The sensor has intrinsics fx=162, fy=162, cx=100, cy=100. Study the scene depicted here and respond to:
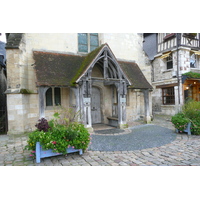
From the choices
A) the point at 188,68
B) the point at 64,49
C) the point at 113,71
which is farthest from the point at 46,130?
the point at 188,68

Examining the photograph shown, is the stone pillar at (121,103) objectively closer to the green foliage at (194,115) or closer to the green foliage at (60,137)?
the green foliage at (194,115)

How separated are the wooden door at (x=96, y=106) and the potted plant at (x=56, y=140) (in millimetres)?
5140

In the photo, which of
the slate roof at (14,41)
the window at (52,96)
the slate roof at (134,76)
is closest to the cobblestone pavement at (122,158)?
the window at (52,96)

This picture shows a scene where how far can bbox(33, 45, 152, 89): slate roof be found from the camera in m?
7.52

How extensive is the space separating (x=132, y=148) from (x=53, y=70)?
524 centimetres

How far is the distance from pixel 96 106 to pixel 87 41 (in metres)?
4.13

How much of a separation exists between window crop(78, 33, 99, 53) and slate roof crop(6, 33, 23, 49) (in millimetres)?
3320

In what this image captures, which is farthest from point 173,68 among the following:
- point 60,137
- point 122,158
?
point 60,137

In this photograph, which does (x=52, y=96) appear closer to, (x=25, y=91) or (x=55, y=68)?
(x=25, y=91)

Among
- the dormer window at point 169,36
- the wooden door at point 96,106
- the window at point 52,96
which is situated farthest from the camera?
the dormer window at point 169,36

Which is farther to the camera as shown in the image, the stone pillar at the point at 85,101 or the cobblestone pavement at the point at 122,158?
the stone pillar at the point at 85,101

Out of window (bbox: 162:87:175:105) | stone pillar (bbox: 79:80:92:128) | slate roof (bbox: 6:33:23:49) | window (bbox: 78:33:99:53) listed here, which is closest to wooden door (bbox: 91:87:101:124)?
stone pillar (bbox: 79:80:92:128)

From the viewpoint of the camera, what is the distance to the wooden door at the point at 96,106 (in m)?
9.95

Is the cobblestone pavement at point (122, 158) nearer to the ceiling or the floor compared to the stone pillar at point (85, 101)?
nearer to the floor
